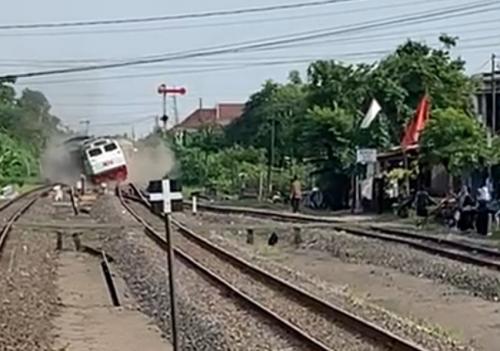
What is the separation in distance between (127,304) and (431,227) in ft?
53.8

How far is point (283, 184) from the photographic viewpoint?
214ft

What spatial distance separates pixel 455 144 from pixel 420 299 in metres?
20.8

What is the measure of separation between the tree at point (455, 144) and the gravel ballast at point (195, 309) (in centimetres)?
1259

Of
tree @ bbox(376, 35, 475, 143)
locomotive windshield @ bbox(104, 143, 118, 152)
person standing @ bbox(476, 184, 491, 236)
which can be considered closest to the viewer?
person standing @ bbox(476, 184, 491, 236)

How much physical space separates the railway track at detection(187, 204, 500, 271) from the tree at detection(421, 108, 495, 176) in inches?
168

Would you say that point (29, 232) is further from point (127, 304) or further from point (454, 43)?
point (454, 43)

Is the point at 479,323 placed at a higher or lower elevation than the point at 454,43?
lower

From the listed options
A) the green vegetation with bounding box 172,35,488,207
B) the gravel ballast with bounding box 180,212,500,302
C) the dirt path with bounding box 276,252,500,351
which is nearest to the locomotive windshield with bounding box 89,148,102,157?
the green vegetation with bounding box 172,35,488,207

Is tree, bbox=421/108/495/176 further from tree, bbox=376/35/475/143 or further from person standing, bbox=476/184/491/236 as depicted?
tree, bbox=376/35/475/143

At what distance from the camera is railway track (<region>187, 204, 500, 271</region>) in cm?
2562

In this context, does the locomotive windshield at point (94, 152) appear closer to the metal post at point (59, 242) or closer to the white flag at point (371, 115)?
the white flag at point (371, 115)

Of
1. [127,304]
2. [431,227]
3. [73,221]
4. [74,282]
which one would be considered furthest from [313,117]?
[127,304]

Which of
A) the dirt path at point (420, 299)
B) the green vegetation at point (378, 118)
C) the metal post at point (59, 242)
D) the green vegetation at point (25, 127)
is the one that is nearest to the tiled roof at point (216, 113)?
the green vegetation at point (25, 127)

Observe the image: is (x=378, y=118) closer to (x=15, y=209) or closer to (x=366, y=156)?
(x=366, y=156)
